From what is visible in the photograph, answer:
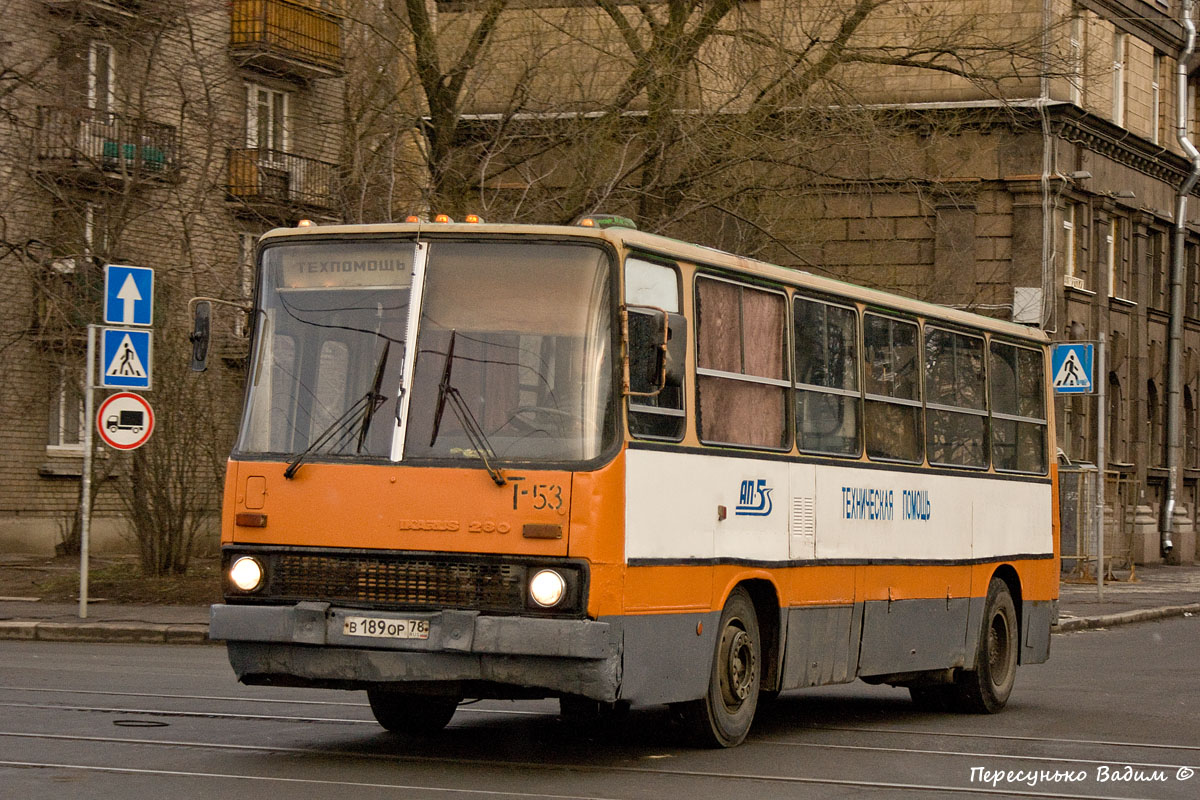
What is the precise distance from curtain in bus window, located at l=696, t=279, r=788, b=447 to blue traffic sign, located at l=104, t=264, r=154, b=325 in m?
9.85

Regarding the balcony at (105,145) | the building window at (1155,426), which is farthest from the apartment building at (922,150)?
the balcony at (105,145)

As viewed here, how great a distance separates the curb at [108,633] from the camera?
63.1ft

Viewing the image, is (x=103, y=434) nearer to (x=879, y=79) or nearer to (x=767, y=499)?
(x=767, y=499)

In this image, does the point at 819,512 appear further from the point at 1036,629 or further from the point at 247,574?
the point at 1036,629

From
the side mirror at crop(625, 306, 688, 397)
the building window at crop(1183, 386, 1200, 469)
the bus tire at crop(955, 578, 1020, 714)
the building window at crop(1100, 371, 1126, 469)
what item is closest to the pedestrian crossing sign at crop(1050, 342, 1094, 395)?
the bus tire at crop(955, 578, 1020, 714)

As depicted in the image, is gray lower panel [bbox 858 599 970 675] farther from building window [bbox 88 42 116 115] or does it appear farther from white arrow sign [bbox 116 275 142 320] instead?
building window [bbox 88 42 116 115]

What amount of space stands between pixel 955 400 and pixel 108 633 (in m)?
9.31

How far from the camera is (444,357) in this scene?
9914 mm

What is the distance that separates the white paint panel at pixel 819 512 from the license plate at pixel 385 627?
1.10m

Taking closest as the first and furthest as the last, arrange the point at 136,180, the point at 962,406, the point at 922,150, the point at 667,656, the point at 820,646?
the point at 667,656, the point at 820,646, the point at 962,406, the point at 136,180, the point at 922,150

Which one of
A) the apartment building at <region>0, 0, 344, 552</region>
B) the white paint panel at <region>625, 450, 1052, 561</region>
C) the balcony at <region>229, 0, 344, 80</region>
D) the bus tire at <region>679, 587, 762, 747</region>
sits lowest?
the bus tire at <region>679, 587, 762, 747</region>

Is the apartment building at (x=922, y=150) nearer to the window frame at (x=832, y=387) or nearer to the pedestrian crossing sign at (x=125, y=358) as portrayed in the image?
the pedestrian crossing sign at (x=125, y=358)

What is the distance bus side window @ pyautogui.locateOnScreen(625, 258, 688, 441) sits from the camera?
984 cm


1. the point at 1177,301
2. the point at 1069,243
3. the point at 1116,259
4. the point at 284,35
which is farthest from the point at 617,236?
the point at 1177,301
